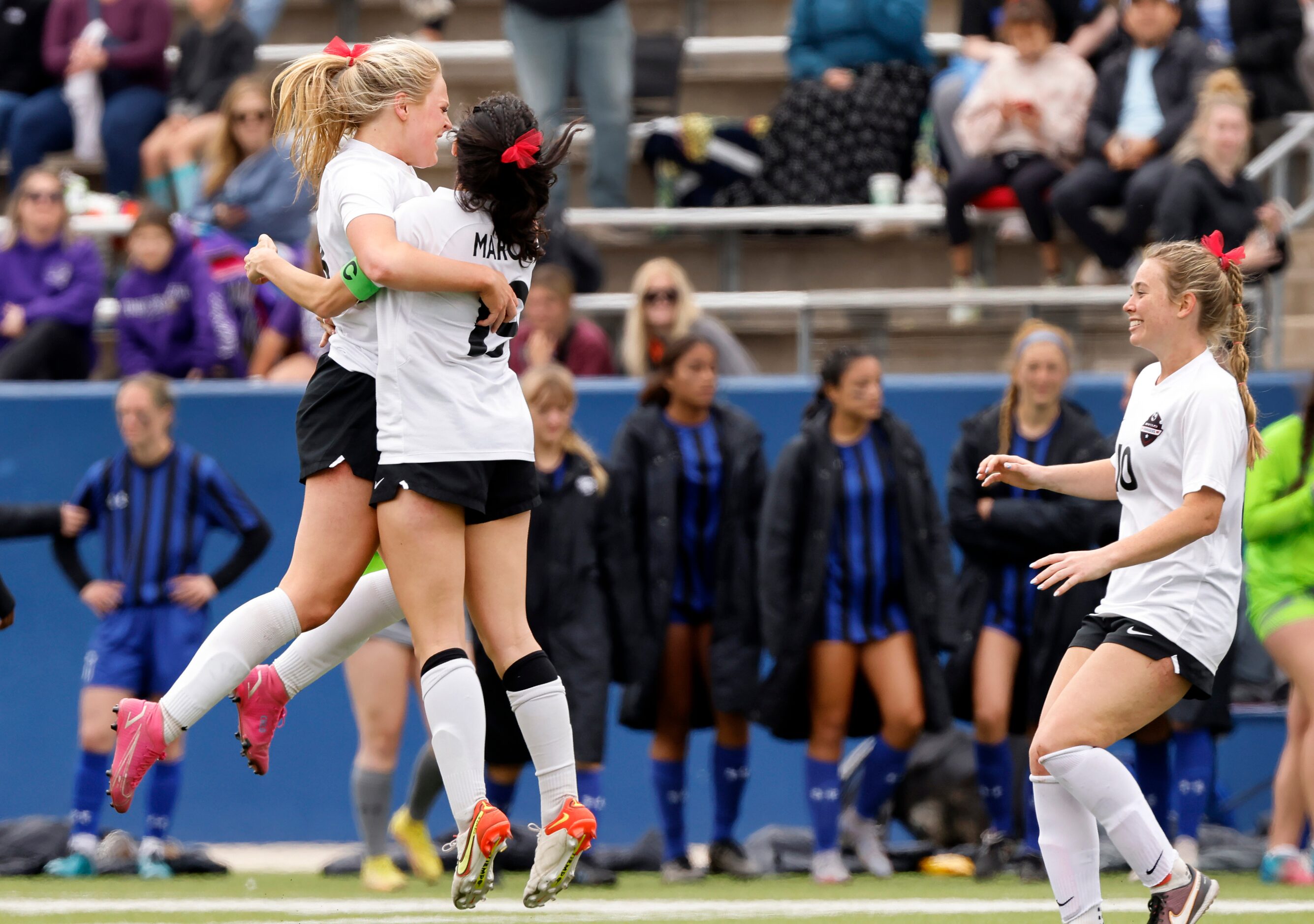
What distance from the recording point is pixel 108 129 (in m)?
10.9

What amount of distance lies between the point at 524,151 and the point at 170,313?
5.02m

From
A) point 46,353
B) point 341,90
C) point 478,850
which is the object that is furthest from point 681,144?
point 478,850

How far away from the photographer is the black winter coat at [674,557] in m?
7.02

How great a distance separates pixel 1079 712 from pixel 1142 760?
9.68 ft

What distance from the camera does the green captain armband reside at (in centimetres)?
416

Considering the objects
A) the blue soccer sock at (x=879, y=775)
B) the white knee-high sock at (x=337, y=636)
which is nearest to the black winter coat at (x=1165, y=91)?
the blue soccer sock at (x=879, y=775)

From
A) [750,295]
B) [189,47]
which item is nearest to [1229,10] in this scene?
[750,295]

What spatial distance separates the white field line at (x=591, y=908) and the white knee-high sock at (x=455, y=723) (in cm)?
128

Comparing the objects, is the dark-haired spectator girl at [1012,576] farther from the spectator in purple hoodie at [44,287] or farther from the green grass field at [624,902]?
the spectator in purple hoodie at [44,287]

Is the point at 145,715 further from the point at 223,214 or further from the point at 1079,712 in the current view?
the point at 223,214

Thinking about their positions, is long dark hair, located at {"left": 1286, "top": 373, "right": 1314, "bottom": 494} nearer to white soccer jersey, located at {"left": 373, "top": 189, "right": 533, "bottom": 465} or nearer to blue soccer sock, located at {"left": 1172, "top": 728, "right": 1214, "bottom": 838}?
blue soccer sock, located at {"left": 1172, "top": 728, "right": 1214, "bottom": 838}

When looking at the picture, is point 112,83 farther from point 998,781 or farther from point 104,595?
point 998,781

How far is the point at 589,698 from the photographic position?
271 inches

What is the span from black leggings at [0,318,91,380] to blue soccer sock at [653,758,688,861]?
159 inches
